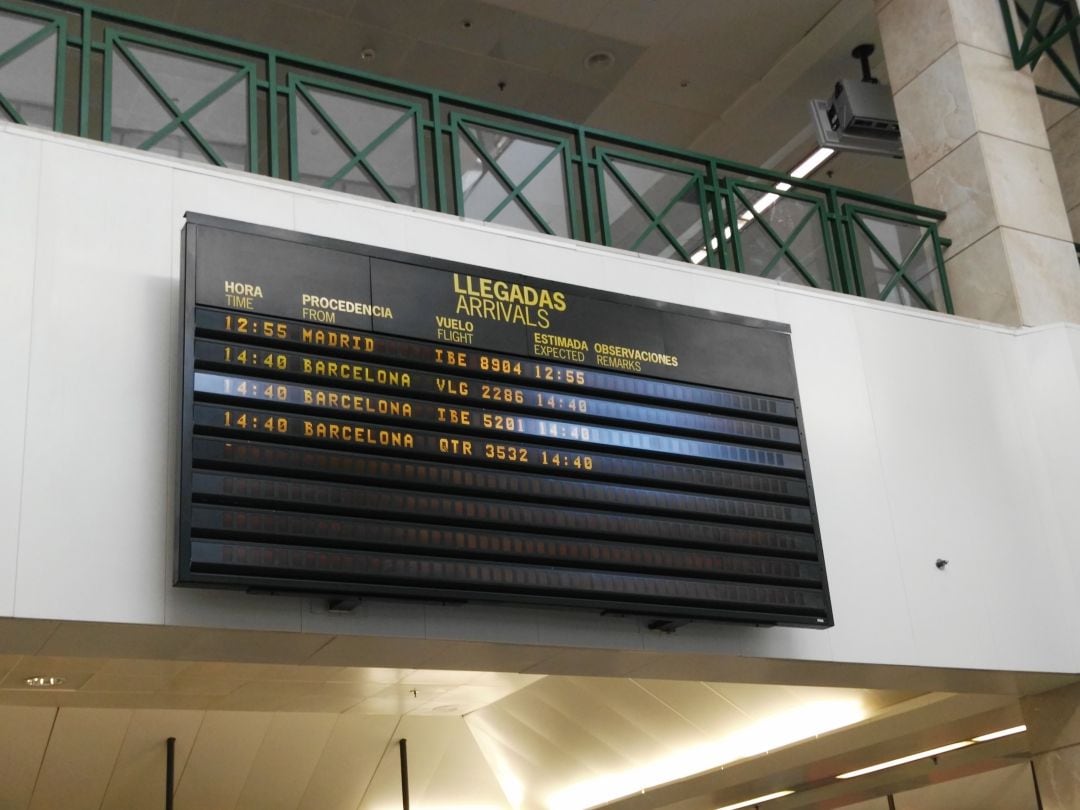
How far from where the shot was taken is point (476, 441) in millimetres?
6277

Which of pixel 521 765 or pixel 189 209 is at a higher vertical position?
pixel 189 209

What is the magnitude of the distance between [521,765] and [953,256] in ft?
19.0

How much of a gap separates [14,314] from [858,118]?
8.49m

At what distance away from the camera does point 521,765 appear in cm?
1188

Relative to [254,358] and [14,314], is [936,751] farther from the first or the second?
[14,314]

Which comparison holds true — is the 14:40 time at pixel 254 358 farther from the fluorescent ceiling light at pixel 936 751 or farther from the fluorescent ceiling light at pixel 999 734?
the fluorescent ceiling light at pixel 999 734

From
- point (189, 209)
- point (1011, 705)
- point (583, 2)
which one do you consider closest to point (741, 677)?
point (1011, 705)

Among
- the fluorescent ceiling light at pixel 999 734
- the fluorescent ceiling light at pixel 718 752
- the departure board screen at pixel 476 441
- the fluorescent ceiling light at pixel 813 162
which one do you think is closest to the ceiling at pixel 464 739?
the fluorescent ceiling light at pixel 718 752

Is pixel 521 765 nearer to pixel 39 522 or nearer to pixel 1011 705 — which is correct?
pixel 1011 705

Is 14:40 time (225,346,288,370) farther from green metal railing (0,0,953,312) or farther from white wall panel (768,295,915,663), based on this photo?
white wall panel (768,295,915,663)

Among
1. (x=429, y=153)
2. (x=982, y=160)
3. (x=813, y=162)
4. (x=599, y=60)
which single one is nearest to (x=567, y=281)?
(x=429, y=153)

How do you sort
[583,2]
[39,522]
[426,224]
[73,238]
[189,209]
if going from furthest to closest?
[583,2]
[426,224]
[189,209]
[73,238]
[39,522]

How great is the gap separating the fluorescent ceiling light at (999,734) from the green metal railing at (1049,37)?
192 inches

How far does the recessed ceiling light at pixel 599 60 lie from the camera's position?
12633mm
